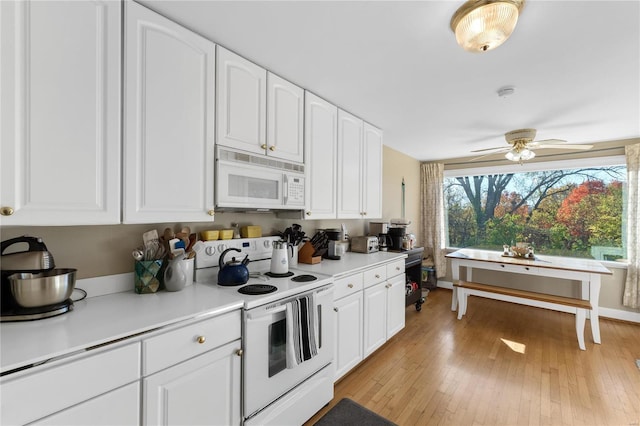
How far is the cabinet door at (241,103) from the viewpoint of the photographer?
1.68 m

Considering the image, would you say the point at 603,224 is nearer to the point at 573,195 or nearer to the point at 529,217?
the point at 573,195

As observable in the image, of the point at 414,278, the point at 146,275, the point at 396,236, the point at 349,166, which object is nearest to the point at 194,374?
the point at 146,275

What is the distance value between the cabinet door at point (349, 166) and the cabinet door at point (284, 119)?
57 cm

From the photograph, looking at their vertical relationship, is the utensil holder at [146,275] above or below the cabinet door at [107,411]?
above

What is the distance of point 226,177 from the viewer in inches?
67.0

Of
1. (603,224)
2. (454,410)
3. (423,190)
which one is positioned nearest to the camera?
(454,410)

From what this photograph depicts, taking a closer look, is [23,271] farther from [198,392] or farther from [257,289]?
[257,289]

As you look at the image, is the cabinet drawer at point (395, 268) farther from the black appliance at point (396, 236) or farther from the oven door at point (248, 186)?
→ the oven door at point (248, 186)

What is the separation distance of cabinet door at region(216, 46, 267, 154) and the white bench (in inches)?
130

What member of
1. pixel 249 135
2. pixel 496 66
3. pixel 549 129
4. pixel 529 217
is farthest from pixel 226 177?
pixel 529 217

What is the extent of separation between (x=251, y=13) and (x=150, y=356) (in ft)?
5.54

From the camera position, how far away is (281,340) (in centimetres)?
162

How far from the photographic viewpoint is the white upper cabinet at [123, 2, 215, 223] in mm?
1320

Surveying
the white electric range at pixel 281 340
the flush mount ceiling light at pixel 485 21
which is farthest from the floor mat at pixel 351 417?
the flush mount ceiling light at pixel 485 21
